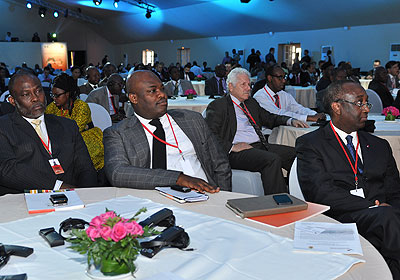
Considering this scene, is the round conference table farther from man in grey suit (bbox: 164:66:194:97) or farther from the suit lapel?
man in grey suit (bbox: 164:66:194:97)

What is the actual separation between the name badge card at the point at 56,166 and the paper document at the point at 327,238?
1.65m

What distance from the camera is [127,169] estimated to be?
2.45 m

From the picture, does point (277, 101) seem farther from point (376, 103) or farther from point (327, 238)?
point (327, 238)

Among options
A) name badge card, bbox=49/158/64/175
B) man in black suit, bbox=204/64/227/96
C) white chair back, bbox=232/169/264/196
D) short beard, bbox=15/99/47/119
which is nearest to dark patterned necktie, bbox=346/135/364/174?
white chair back, bbox=232/169/264/196

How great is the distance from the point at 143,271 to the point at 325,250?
568 millimetres

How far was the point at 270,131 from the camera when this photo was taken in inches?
217

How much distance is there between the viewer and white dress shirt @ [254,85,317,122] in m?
5.24

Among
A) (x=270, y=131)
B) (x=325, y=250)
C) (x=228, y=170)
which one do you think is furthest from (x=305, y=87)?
(x=325, y=250)

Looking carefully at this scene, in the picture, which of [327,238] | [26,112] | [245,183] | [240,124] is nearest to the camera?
[327,238]

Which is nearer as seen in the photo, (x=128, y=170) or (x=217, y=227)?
(x=217, y=227)

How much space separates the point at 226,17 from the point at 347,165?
20881 mm

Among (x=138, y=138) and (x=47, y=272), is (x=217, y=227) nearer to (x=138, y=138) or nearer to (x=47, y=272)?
(x=47, y=272)

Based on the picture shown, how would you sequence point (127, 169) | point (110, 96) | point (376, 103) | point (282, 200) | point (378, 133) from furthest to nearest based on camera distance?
point (110, 96), point (376, 103), point (378, 133), point (127, 169), point (282, 200)

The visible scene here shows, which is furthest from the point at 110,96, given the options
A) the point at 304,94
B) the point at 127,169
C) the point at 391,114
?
the point at 304,94
